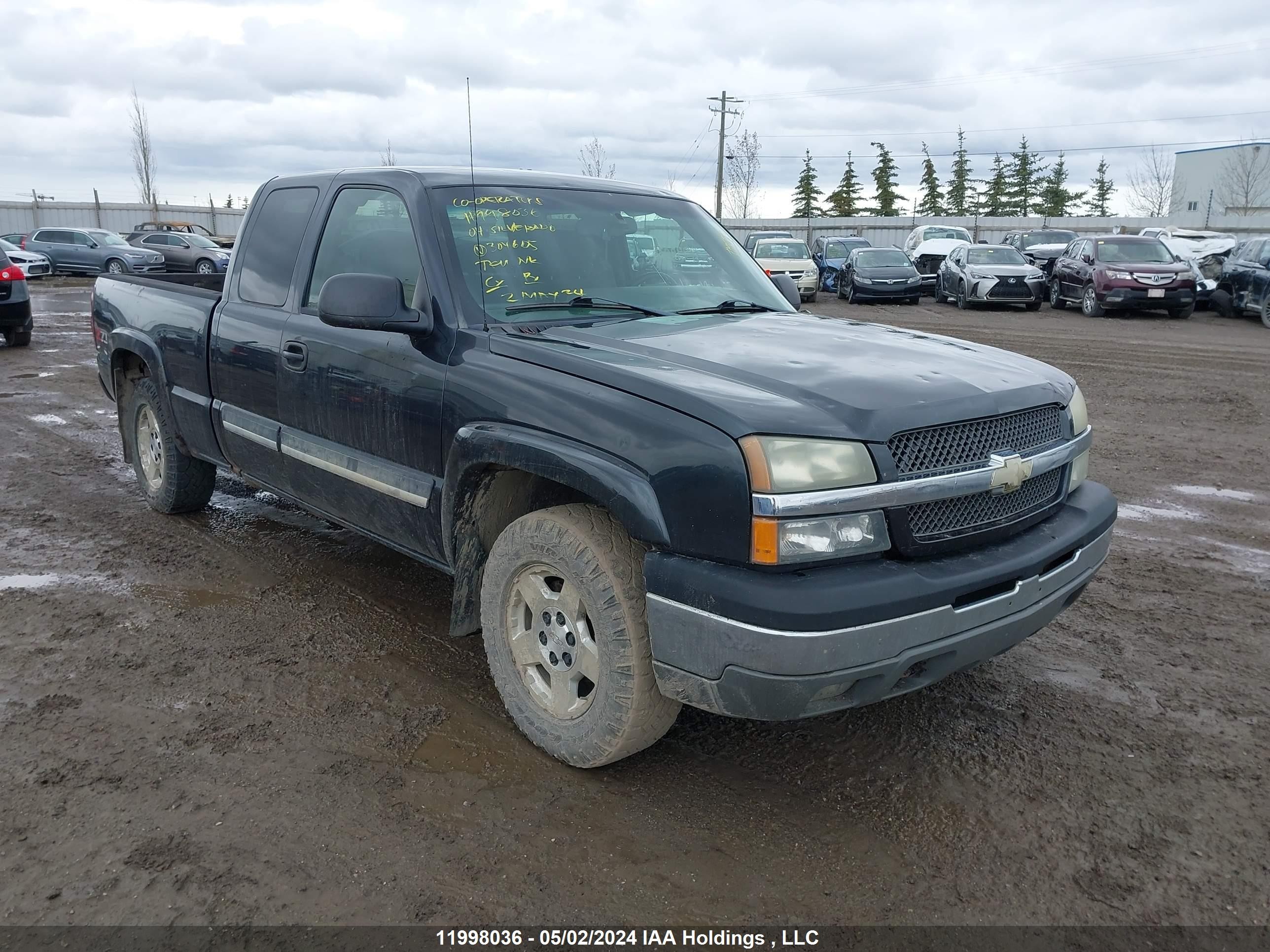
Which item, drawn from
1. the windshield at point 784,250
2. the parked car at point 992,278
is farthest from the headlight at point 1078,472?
the windshield at point 784,250

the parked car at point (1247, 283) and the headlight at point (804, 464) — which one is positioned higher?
the headlight at point (804, 464)

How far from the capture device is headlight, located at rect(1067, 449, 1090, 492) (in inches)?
137

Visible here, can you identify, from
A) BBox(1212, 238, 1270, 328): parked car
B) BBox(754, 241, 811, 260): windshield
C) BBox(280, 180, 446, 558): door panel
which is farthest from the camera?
BBox(754, 241, 811, 260): windshield

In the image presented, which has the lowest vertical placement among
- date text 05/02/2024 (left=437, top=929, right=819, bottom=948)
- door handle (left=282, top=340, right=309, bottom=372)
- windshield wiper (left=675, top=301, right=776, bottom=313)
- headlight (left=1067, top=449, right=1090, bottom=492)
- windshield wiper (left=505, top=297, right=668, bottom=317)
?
date text 05/02/2024 (left=437, top=929, right=819, bottom=948)

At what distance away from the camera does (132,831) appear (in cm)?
284

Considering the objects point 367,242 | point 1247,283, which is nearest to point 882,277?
point 1247,283

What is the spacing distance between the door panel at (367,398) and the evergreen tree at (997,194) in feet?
250

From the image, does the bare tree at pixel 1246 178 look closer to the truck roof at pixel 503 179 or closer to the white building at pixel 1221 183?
the white building at pixel 1221 183

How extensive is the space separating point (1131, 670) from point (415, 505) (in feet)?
9.42

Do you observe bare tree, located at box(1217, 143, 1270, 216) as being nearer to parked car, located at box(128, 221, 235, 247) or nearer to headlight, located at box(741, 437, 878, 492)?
parked car, located at box(128, 221, 235, 247)

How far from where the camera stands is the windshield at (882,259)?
24344 mm

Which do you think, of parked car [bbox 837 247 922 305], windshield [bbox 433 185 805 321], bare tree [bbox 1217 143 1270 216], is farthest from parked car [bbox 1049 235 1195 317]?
bare tree [bbox 1217 143 1270 216]

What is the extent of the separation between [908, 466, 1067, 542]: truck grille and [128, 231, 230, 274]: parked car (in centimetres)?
2511

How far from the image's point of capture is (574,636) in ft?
10.3
